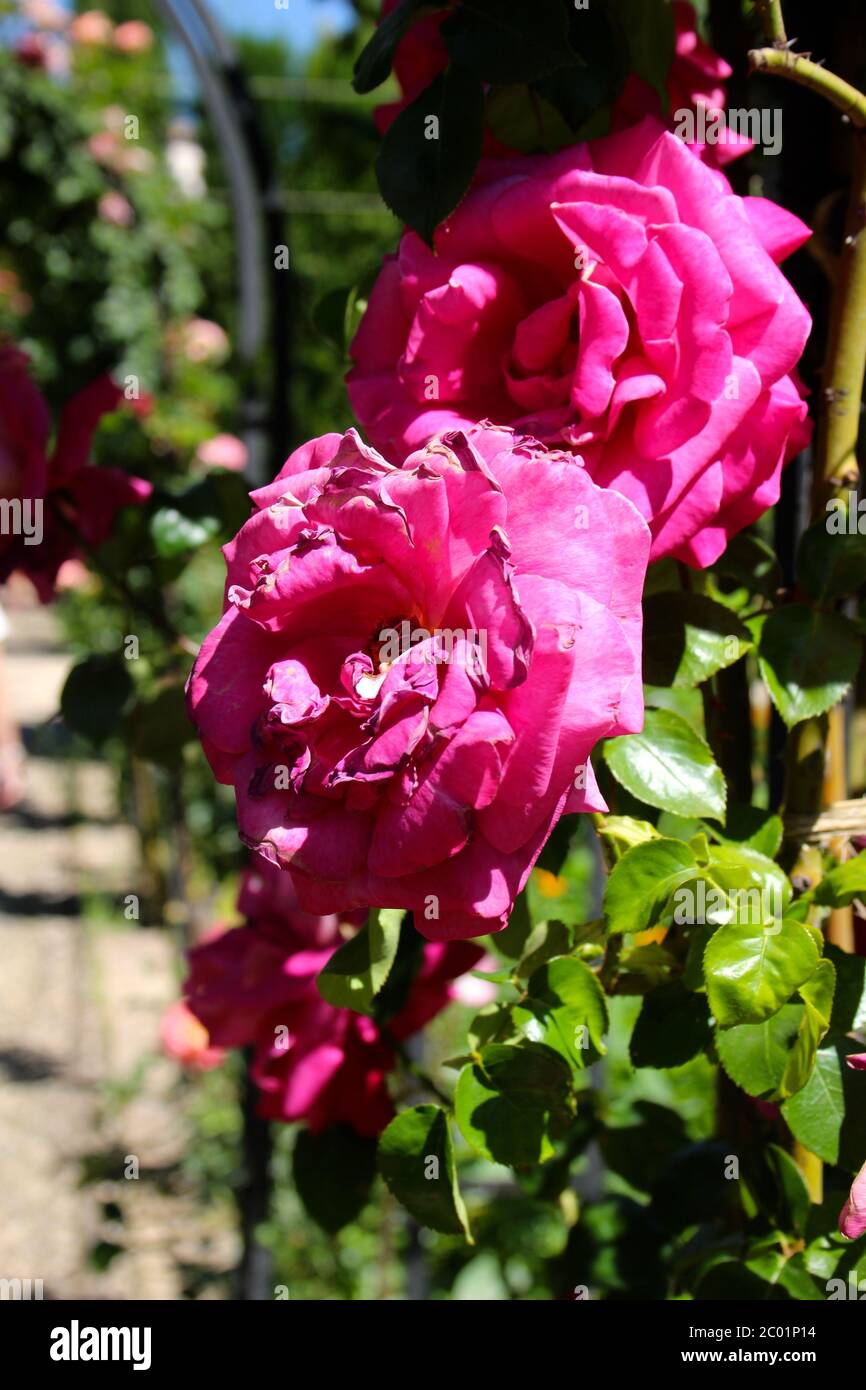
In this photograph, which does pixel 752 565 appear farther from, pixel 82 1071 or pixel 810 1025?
pixel 82 1071

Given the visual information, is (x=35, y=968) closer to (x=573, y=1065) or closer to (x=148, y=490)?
(x=148, y=490)

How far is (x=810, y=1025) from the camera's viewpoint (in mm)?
587

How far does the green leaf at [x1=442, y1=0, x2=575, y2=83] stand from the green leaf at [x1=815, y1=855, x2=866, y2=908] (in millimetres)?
416

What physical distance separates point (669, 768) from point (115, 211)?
4.00 metres

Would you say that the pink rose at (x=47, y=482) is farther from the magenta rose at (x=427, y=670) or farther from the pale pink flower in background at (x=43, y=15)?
the pale pink flower in background at (x=43, y=15)

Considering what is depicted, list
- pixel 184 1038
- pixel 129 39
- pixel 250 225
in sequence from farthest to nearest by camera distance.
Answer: pixel 129 39 < pixel 184 1038 < pixel 250 225

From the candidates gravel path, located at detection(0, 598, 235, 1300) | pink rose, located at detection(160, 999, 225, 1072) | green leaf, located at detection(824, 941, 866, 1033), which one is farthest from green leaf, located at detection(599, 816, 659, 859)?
pink rose, located at detection(160, 999, 225, 1072)

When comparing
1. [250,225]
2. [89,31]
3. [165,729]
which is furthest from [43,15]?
[165,729]

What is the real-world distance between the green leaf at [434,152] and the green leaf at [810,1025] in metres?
0.40

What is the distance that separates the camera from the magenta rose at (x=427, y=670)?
0.48 meters

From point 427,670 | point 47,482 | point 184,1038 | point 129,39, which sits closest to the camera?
point 427,670

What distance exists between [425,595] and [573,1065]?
0.28 metres

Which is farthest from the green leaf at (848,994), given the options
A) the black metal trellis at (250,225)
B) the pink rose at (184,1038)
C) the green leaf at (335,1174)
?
the pink rose at (184,1038)

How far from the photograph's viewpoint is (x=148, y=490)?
946 mm
